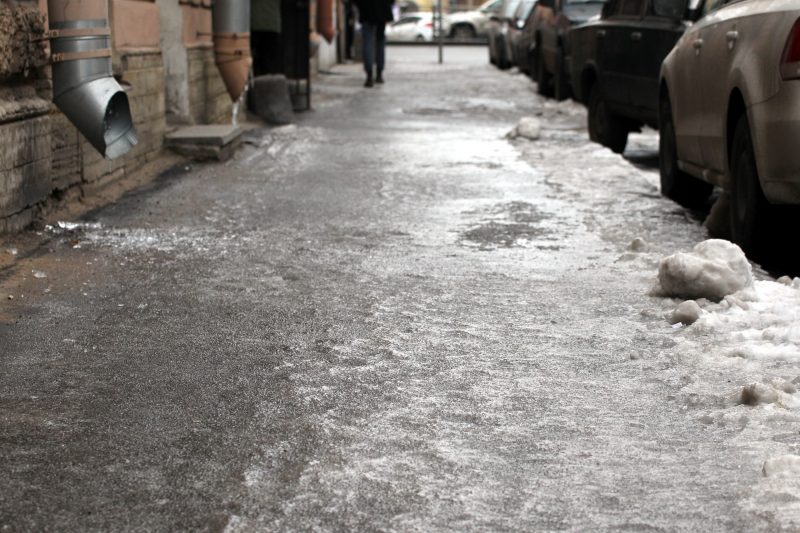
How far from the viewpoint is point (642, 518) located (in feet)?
10.8

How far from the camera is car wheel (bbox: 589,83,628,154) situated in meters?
13.0

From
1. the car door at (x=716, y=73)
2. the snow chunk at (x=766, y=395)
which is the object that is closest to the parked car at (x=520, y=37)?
the car door at (x=716, y=73)

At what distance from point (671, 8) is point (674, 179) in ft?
4.84

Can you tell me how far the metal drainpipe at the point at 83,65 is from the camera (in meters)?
7.75

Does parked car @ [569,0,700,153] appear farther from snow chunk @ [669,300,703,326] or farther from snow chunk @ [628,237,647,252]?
snow chunk @ [669,300,703,326]

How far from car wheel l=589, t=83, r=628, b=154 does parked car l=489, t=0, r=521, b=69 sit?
18424 millimetres

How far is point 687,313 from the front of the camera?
532cm

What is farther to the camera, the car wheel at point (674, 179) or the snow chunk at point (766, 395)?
the car wheel at point (674, 179)

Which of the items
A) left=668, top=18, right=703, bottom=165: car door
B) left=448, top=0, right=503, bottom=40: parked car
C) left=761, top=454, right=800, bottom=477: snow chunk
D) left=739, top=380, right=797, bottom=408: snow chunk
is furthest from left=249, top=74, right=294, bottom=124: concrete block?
left=448, top=0, right=503, bottom=40: parked car

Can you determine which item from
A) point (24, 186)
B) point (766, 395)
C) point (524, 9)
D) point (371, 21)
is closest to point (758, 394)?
point (766, 395)

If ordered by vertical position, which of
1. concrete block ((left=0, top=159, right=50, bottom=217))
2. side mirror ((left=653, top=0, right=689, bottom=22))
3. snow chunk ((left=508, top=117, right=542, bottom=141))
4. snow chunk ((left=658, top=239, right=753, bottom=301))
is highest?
side mirror ((left=653, top=0, right=689, bottom=22))

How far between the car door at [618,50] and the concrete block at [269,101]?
16.7ft

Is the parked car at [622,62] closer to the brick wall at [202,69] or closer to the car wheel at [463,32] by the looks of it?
the brick wall at [202,69]

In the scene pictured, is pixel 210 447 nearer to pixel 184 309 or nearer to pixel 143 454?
pixel 143 454
